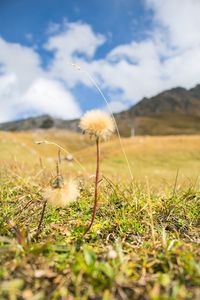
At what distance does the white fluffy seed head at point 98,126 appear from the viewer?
295cm

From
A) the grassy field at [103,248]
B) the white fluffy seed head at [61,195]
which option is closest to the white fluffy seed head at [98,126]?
the white fluffy seed head at [61,195]

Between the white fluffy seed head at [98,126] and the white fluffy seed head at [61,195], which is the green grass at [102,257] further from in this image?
the white fluffy seed head at [98,126]

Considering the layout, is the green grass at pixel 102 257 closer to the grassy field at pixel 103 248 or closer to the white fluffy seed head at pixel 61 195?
the grassy field at pixel 103 248

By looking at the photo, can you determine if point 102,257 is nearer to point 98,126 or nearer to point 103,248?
point 103,248

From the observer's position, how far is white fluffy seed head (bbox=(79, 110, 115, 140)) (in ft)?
9.68

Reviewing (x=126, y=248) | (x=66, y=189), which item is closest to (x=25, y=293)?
(x=66, y=189)

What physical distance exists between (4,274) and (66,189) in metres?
0.78

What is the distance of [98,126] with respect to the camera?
9.69ft

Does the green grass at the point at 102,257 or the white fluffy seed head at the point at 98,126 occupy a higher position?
the white fluffy seed head at the point at 98,126

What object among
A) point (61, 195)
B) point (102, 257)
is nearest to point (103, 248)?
point (102, 257)

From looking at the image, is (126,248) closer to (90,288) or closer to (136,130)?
(90,288)

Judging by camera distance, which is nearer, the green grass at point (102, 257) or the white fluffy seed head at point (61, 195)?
the green grass at point (102, 257)

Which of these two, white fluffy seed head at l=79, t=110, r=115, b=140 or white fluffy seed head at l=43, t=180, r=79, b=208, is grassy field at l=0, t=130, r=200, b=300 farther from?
white fluffy seed head at l=79, t=110, r=115, b=140

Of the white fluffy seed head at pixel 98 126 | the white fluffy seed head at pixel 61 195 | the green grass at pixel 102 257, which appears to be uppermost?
the white fluffy seed head at pixel 98 126
